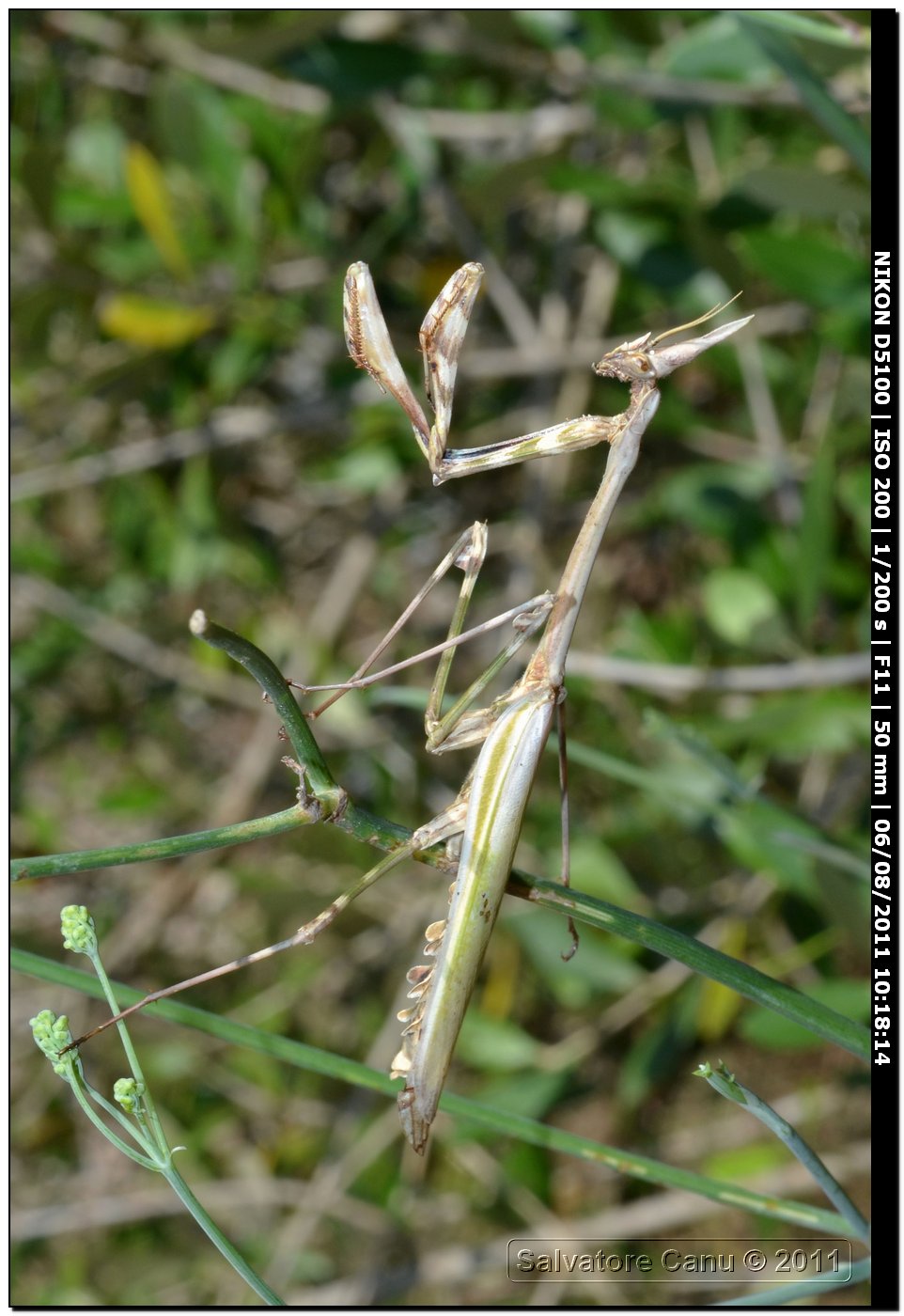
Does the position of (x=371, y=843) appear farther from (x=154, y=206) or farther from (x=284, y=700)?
(x=154, y=206)

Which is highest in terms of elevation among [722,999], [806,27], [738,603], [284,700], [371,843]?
[806,27]

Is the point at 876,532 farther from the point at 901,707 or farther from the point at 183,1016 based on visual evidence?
the point at 183,1016

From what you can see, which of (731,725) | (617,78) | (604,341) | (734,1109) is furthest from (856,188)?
(734,1109)

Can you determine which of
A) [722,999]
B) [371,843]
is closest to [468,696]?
[371,843]

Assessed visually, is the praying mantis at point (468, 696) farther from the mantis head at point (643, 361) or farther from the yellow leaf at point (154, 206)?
the yellow leaf at point (154, 206)

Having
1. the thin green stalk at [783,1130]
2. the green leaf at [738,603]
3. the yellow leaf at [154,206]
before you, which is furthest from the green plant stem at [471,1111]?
the yellow leaf at [154,206]

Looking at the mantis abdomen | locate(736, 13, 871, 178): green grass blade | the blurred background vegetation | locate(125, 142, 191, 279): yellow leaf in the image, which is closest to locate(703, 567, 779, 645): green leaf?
the blurred background vegetation
